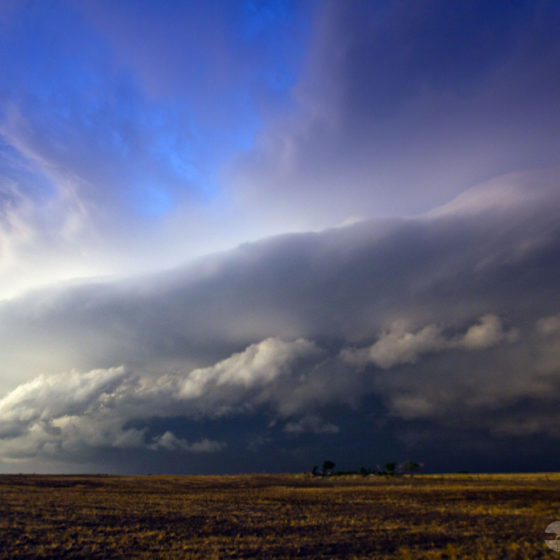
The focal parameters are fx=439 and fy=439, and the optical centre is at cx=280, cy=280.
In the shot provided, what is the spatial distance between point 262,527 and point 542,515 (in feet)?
90.1

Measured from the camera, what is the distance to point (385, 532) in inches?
1332

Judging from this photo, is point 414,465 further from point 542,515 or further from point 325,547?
point 325,547

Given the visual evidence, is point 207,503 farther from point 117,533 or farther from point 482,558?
point 482,558

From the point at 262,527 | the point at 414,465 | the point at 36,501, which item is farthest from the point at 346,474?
the point at 262,527

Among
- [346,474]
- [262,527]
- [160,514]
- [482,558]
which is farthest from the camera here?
[346,474]

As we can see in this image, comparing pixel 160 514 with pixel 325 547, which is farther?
pixel 160 514

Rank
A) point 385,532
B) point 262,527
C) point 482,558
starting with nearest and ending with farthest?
1. point 482,558
2. point 385,532
3. point 262,527

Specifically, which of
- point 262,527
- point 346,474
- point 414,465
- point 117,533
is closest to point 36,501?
point 117,533

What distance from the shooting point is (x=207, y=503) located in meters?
57.1

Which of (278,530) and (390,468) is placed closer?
(278,530)

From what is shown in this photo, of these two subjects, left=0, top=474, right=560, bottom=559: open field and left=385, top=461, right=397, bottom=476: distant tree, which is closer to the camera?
left=0, top=474, right=560, bottom=559: open field

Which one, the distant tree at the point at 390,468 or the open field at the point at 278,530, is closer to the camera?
the open field at the point at 278,530

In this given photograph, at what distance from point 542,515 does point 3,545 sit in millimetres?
45870

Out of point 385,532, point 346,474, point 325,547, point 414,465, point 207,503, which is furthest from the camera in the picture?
point 414,465
